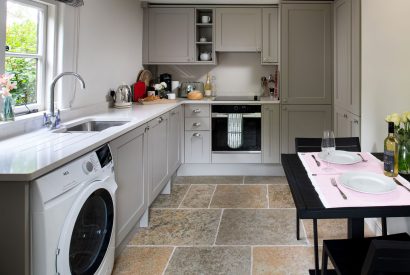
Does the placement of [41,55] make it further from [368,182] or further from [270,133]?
[270,133]

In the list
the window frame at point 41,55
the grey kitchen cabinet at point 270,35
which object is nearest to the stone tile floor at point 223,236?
the window frame at point 41,55

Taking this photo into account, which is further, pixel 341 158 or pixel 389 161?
pixel 341 158

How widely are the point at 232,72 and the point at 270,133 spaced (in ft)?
3.85

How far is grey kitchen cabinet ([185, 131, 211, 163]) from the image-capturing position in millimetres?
4500

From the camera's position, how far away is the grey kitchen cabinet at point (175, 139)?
152 inches

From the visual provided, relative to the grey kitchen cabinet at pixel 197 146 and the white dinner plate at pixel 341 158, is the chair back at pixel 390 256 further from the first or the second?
the grey kitchen cabinet at pixel 197 146

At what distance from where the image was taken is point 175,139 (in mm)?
4195

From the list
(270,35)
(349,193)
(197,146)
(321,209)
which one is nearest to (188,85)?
(197,146)

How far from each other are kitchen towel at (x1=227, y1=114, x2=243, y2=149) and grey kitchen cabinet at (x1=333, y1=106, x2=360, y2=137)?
3.82ft

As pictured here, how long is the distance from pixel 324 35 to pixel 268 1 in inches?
33.1

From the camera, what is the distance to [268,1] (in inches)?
175

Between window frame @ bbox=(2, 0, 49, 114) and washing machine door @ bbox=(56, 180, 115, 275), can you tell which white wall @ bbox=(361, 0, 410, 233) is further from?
window frame @ bbox=(2, 0, 49, 114)

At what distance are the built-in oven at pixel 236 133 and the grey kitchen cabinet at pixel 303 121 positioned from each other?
1.09 ft

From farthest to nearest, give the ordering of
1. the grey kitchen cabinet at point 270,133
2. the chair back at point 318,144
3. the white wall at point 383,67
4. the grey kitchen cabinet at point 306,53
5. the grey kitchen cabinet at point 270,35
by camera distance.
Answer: the grey kitchen cabinet at point 270,35, the grey kitchen cabinet at point 270,133, the grey kitchen cabinet at point 306,53, the chair back at point 318,144, the white wall at point 383,67
